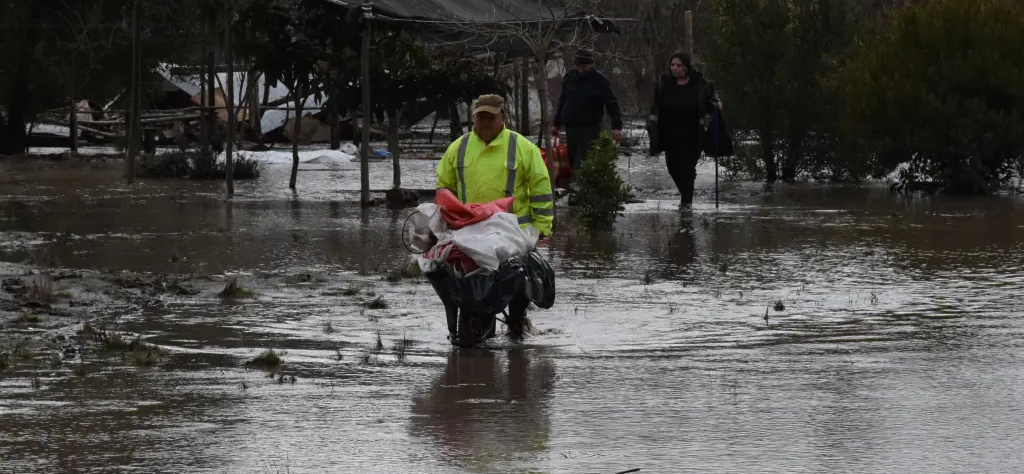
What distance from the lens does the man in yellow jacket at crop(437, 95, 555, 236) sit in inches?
374

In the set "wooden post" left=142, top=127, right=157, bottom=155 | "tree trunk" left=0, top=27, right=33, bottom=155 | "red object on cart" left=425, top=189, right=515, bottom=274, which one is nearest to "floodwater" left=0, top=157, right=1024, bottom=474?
"red object on cart" left=425, top=189, right=515, bottom=274

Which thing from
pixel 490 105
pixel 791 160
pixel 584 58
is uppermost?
pixel 584 58

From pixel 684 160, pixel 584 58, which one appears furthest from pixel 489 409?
pixel 684 160

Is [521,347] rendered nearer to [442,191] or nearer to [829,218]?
[442,191]

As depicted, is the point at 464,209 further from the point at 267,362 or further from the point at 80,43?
the point at 80,43

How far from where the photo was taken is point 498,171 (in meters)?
9.51

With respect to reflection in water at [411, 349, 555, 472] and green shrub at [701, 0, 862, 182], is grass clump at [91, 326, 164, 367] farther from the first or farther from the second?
green shrub at [701, 0, 862, 182]

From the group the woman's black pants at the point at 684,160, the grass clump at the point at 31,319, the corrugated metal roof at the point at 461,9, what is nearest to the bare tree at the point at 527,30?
the corrugated metal roof at the point at 461,9

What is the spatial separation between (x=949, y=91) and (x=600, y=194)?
6.40 m

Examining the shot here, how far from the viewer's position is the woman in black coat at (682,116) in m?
18.5

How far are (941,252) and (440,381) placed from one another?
6533mm

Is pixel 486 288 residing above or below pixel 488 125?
below

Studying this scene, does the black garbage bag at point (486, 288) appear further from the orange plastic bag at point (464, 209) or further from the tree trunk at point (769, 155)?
the tree trunk at point (769, 155)

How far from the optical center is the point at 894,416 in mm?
7168
